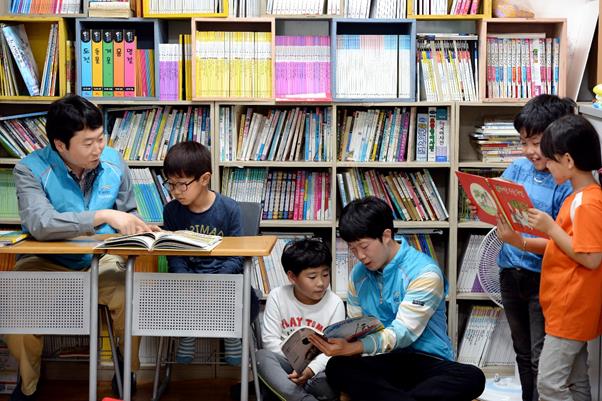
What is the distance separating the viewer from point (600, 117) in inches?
125

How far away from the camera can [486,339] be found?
4227mm

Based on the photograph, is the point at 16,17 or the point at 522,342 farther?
the point at 16,17

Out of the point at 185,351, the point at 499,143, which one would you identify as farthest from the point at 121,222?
the point at 499,143

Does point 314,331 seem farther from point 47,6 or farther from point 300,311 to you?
point 47,6

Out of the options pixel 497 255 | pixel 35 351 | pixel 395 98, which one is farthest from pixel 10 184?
pixel 497 255

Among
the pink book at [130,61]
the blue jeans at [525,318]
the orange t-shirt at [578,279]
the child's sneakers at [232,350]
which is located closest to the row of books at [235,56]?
the pink book at [130,61]

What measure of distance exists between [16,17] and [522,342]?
8.77 ft

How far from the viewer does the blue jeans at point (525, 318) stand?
321 centimetres

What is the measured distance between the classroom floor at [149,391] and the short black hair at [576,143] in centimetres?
179

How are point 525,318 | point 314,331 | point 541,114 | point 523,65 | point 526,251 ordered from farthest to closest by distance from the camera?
1. point 523,65
2. point 525,318
3. point 526,251
4. point 541,114
5. point 314,331

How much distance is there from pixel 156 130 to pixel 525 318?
194 cm

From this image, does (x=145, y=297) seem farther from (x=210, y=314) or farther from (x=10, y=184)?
(x=10, y=184)

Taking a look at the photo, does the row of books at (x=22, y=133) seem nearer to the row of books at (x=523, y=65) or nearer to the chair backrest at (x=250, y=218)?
the chair backrest at (x=250, y=218)

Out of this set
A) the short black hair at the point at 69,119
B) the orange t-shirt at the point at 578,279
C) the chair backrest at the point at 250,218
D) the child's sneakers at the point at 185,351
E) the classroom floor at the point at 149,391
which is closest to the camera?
the orange t-shirt at the point at 578,279
